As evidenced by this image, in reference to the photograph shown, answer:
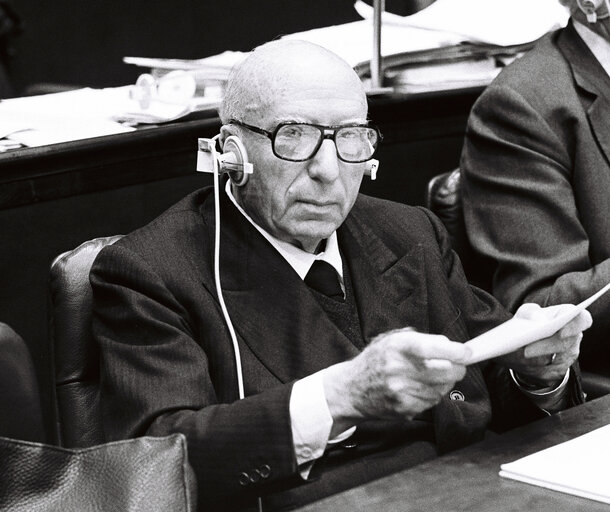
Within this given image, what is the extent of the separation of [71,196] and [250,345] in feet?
2.61

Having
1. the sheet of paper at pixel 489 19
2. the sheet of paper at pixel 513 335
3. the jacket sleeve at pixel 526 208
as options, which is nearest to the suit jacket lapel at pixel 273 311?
the sheet of paper at pixel 513 335

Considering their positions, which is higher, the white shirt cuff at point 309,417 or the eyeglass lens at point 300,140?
the eyeglass lens at point 300,140

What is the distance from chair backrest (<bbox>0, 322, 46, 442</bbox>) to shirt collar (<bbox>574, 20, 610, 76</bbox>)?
164 centimetres

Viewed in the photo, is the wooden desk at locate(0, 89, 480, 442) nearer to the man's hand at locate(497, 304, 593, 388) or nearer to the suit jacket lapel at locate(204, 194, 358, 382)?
the suit jacket lapel at locate(204, 194, 358, 382)

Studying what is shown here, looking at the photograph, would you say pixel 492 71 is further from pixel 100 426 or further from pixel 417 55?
pixel 100 426

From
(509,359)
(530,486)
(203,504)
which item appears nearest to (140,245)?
(203,504)

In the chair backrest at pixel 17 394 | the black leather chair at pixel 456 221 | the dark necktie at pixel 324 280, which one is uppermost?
the chair backrest at pixel 17 394

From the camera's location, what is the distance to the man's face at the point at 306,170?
191cm

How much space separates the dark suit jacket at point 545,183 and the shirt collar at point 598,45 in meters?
0.02

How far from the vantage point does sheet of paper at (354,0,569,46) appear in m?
3.24

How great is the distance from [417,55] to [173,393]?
1.76 m

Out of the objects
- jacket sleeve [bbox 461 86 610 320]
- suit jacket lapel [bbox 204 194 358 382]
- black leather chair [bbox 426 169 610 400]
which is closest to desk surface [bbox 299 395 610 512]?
suit jacket lapel [bbox 204 194 358 382]

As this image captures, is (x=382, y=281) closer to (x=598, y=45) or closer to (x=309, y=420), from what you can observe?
(x=309, y=420)

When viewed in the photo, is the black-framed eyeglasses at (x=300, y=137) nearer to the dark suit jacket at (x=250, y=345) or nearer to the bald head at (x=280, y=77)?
the bald head at (x=280, y=77)
